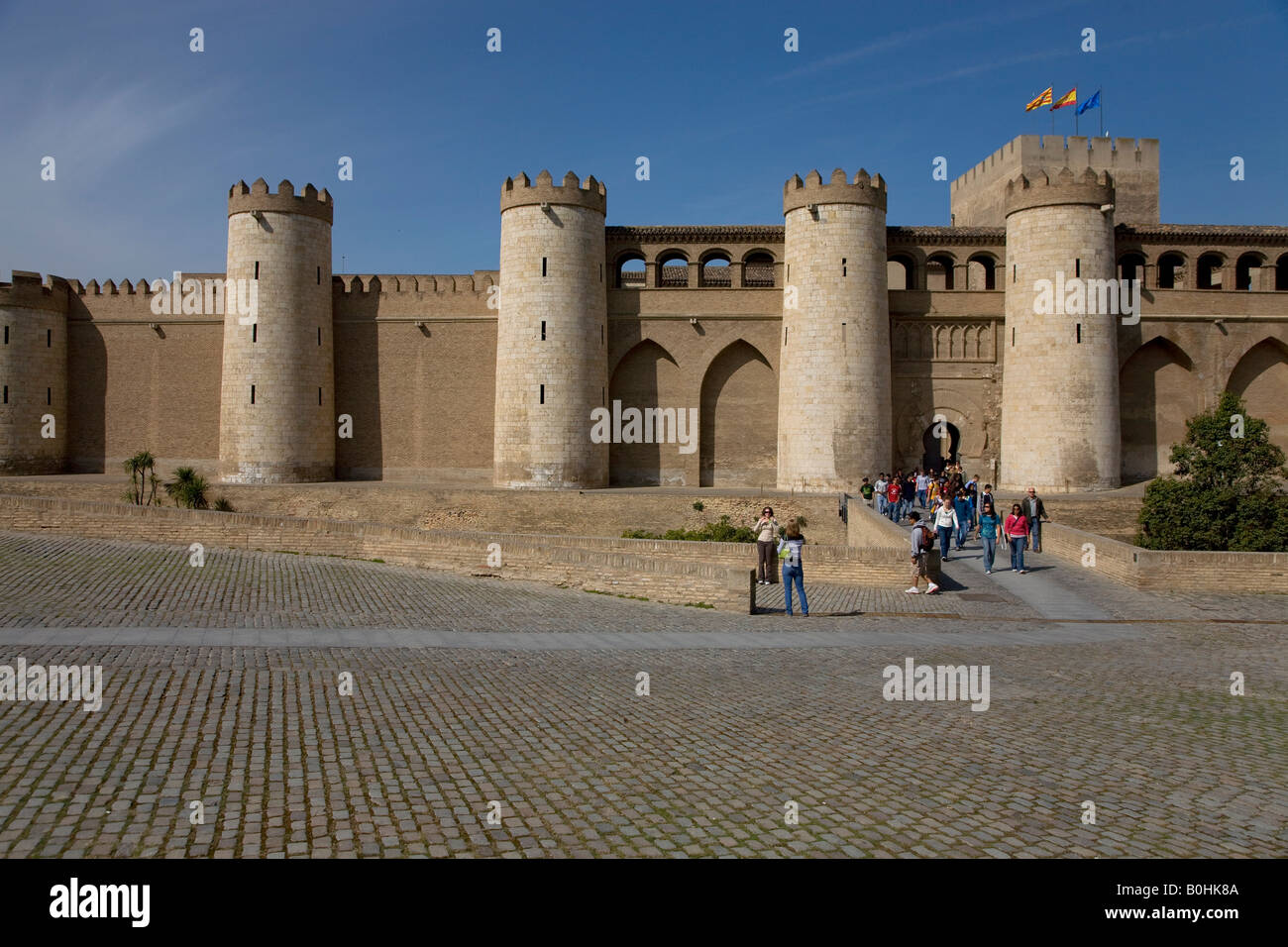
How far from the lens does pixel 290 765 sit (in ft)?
19.2

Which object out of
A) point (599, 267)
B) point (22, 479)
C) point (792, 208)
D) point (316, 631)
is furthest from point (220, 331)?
point (316, 631)

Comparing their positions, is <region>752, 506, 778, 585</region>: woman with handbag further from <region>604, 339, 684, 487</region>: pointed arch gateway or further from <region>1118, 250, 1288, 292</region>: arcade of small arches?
<region>1118, 250, 1288, 292</region>: arcade of small arches

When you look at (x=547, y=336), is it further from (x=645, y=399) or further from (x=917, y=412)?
(x=917, y=412)

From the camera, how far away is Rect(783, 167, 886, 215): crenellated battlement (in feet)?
90.2

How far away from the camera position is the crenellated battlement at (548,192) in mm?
28203

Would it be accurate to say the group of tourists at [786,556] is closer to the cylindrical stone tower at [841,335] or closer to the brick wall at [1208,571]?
the brick wall at [1208,571]

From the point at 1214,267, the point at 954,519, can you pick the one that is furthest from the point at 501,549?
the point at 1214,267

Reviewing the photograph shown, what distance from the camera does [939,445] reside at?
Result: 33875mm

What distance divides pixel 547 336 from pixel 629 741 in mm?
22401

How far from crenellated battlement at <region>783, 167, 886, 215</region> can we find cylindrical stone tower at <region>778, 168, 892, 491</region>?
27mm

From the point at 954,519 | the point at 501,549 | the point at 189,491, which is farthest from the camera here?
the point at 189,491

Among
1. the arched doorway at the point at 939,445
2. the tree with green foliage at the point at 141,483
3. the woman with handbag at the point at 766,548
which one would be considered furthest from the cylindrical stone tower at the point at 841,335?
the tree with green foliage at the point at 141,483

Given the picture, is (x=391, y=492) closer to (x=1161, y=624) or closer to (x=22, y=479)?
(x=22, y=479)
